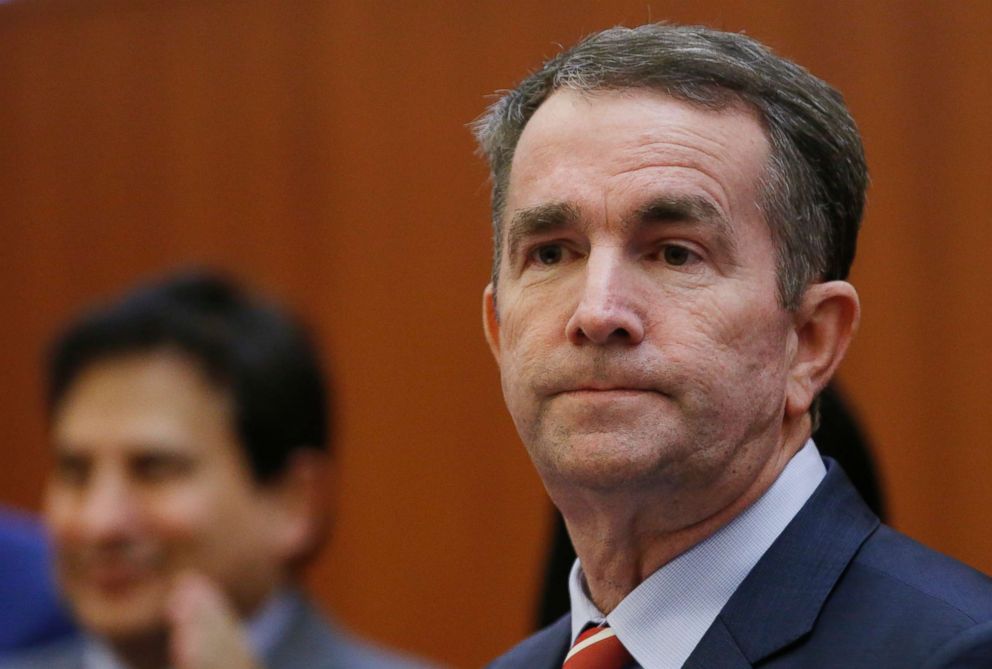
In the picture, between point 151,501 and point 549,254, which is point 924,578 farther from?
point 151,501

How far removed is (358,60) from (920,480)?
1976 millimetres

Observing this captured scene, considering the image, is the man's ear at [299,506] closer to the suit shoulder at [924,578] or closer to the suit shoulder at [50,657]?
the suit shoulder at [50,657]

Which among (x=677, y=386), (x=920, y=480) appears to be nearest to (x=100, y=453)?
(x=677, y=386)

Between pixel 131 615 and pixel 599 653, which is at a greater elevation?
pixel 599 653

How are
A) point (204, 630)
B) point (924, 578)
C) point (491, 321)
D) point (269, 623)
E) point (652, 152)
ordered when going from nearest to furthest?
point (924, 578) → point (652, 152) → point (491, 321) → point (204, 630) → point (269, 623)

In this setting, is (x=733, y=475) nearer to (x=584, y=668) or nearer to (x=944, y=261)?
(x=584, y=668)

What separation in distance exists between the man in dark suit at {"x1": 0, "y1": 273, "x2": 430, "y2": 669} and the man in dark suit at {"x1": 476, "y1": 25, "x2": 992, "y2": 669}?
4.22 ft

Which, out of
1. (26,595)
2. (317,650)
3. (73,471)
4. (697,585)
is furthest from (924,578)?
(26,595)

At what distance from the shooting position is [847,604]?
1442 millimetres

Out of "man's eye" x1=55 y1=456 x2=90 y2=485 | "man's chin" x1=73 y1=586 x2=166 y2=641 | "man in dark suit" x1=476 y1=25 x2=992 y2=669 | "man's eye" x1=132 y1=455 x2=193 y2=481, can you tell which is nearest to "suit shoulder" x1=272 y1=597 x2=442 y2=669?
"man's chin" x1=73 y1=586 x2=166 y2=641

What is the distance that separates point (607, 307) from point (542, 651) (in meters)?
0.51

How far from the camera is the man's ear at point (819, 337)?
161 cm

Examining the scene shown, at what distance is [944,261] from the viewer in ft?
11.5

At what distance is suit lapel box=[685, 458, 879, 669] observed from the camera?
1459 millimetres
